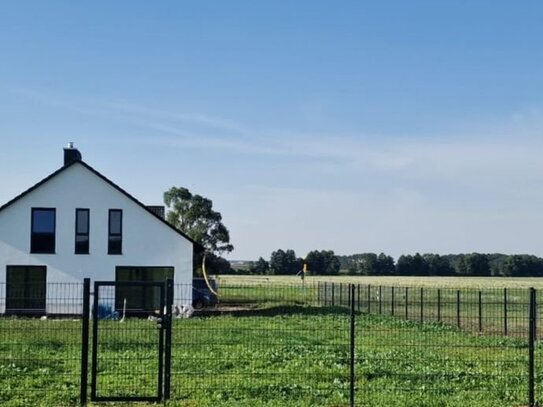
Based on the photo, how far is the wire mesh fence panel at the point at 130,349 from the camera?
11.8 meters

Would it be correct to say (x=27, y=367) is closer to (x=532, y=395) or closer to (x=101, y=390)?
(x=101, y=390)

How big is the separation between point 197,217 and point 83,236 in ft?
184

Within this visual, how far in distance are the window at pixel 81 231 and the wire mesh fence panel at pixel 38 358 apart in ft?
48.3

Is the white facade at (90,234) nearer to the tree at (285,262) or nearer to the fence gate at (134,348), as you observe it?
the fence gate at (134,348)

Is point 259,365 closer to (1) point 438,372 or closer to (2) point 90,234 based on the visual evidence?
→ (1) point 438,372

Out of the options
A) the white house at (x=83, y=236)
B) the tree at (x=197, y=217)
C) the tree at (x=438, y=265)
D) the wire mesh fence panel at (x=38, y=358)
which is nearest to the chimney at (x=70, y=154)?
the white house at (x=83, y=236)

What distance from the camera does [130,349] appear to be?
18.4 metres

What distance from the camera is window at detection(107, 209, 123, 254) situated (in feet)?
126

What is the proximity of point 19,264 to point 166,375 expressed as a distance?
90.6 ft

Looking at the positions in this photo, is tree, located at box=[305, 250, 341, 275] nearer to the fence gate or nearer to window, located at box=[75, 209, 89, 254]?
window, located at box=[75, 209, 89, 254]

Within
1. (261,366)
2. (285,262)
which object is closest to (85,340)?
(261,366)

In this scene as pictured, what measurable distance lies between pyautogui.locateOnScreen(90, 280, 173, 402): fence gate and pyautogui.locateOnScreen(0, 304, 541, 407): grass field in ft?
0.16

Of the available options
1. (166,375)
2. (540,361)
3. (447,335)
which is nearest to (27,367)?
(166,375)

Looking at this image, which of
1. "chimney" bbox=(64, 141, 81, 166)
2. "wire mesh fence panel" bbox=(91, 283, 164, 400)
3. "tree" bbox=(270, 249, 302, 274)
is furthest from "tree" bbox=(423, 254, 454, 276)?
"wire mesh fence panel" bbox=(91, 283, 164, 400)
